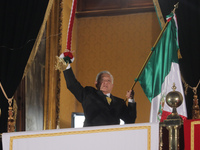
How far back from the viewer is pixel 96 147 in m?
2.11

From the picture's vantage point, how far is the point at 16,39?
3744 mm

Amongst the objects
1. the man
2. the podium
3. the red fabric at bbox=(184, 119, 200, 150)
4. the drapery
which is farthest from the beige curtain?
the red fabric at bbox=(184, 119, 200, 150)

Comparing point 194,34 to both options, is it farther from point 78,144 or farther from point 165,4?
point 78,144

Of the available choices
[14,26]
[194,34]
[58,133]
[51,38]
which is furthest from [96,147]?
[51,38]

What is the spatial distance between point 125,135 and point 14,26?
2.17 m

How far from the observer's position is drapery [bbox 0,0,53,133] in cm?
363

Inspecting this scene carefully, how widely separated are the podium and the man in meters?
1.42

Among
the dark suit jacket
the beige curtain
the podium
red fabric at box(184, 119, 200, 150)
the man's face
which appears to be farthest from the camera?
the beige curtain

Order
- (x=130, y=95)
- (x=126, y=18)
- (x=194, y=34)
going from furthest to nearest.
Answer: (x=126, y=18), (x=194, y=34), (x=130, y=95)

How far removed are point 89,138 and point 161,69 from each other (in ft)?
6.81

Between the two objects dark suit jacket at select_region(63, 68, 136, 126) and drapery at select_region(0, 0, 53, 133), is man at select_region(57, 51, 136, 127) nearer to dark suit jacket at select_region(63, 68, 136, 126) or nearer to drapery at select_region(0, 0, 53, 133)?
dark suit jacket at select_region(63, 68, 136, 126)

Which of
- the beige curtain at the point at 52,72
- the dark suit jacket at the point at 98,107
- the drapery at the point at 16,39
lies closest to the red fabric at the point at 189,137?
the dark suit jacket at the point at 98,107

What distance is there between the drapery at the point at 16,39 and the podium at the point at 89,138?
158 centimetres

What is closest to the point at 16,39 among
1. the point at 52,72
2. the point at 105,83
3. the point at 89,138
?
the point at 105,83
